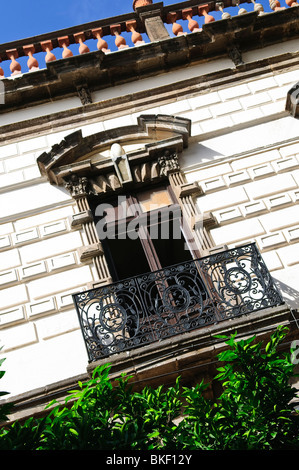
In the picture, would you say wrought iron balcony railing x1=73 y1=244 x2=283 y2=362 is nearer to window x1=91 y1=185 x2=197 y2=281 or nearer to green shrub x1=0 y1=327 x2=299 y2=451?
window x1=91 y1=185 x2=197 y2=281

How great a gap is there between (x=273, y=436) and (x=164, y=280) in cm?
303

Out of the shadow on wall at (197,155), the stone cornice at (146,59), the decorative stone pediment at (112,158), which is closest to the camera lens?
the decorative stone pediment at (112,158)

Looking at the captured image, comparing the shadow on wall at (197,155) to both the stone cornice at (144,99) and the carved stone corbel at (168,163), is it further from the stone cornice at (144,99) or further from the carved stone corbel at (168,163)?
the stone cornice at (144,99)

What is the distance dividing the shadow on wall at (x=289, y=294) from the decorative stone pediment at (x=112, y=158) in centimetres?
260

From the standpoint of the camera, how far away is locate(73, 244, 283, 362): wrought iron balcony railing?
21.9ft

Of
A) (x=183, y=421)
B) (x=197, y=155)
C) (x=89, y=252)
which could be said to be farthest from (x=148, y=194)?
(x=183, y=421)

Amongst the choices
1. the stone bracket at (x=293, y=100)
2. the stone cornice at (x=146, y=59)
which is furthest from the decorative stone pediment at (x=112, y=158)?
the stone bracket at (x=293, y=100)

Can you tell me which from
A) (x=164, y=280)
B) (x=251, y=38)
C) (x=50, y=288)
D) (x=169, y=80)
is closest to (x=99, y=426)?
(x=164, y=280)

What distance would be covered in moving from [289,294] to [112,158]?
3538mm

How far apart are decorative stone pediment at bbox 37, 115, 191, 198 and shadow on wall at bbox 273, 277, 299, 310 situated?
8.53ft

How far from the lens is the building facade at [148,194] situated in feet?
22.5

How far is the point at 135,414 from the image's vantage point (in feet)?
15.9

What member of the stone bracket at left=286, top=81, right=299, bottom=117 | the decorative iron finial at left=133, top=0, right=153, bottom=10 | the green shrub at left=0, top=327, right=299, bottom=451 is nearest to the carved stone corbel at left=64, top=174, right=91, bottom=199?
the stone bracket at left=286, top=81, right=299, bottom=117

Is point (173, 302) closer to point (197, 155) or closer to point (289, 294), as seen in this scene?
point (289, 294)
